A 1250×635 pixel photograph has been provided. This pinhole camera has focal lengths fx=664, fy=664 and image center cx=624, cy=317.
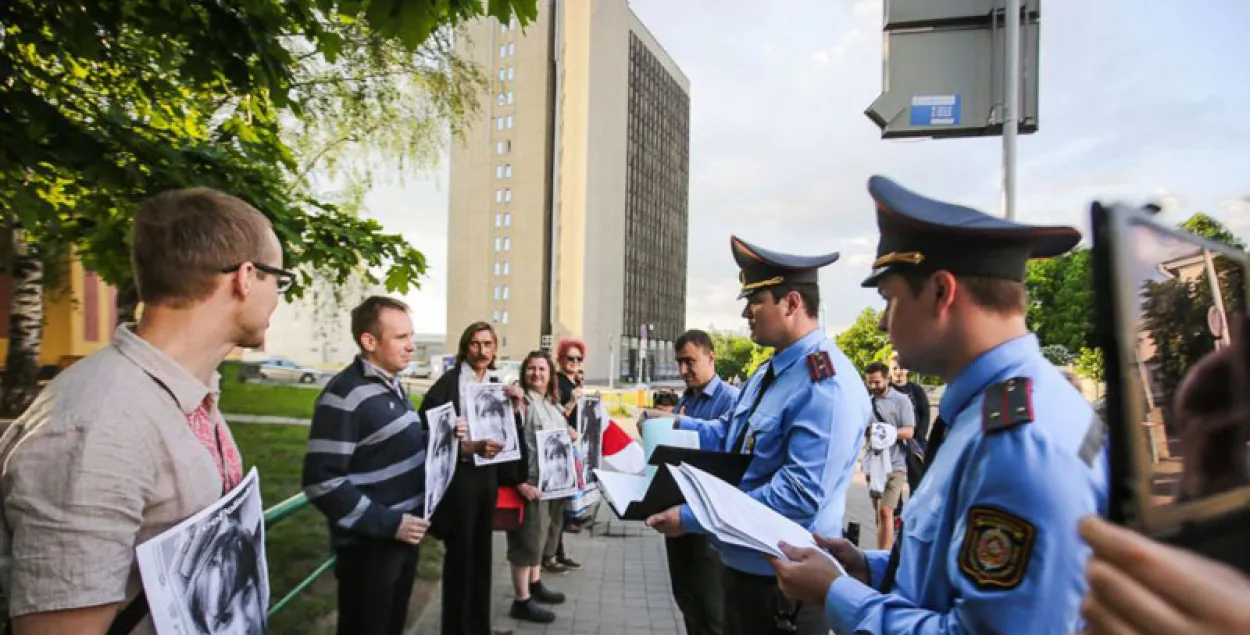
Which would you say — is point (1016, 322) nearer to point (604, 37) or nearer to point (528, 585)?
point (528, 585)

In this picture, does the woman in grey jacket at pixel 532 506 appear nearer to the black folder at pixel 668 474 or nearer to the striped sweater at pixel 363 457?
the striped sweater at pixel 363 457

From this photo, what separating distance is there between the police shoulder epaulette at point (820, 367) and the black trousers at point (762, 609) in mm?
851

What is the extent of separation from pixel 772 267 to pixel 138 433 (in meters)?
2.56

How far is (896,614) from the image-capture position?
1.40 m

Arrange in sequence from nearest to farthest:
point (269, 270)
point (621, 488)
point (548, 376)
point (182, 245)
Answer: point (182, 245)
point (269, 270)
point (621, 488)
point (548, 376)

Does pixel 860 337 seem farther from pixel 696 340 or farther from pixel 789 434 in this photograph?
pixel 789 434

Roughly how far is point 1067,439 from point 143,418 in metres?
1.83

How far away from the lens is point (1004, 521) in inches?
46.9

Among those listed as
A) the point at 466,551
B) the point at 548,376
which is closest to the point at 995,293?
the point at 466,551

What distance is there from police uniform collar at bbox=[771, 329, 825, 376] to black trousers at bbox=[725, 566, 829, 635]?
91 cm

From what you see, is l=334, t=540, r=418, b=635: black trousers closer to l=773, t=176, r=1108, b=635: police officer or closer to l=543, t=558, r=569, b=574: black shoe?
l=773, t=176, r=1108, b=635: police officer

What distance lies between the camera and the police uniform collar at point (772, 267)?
3193 millimetres

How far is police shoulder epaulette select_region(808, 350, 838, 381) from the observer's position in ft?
9.15

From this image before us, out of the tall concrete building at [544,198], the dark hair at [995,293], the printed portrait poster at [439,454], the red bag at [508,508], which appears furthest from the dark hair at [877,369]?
the tall concrete building at [544,198]
